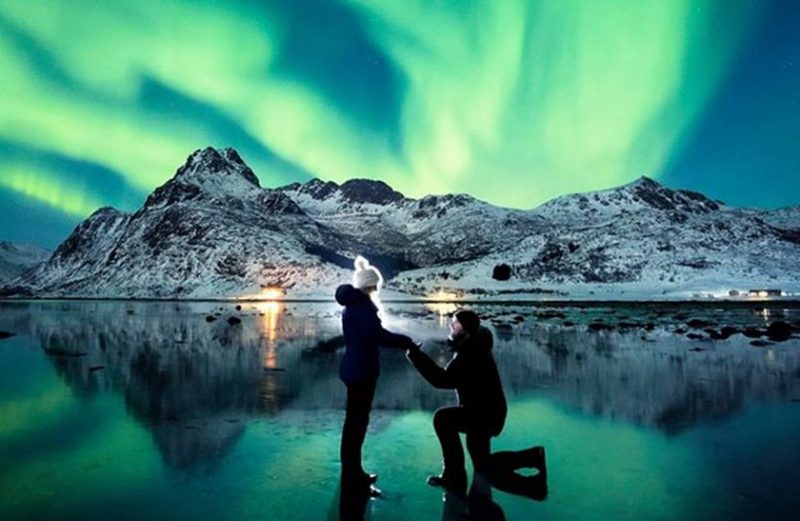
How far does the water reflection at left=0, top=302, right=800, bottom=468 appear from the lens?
1144cm

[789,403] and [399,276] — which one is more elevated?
[399,276]

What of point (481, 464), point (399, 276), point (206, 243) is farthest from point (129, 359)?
point (206, 243)

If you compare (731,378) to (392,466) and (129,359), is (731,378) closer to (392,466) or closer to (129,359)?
(392,466)

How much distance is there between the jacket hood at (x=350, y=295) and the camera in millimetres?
7664

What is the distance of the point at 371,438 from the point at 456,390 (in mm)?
2878

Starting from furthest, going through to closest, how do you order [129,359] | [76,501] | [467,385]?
[129,359]
[467,385]
[76,501]

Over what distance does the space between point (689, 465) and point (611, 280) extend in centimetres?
15348

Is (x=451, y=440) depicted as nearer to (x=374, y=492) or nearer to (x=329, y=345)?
(x=374, y=492)

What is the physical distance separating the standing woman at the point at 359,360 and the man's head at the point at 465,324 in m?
0.78

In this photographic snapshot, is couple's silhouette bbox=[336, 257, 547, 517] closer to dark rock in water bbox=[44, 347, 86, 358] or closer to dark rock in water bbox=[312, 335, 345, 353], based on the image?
dark rock in water bbox=[312, 335, 345, 353]

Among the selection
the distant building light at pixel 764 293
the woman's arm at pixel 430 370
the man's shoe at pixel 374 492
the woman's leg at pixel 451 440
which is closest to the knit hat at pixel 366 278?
the woman's arm at pixel 430 370

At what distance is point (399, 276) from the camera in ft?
626

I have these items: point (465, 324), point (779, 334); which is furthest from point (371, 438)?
point (779, 334)

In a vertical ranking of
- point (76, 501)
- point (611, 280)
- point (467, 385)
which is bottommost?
point (76, 501)
